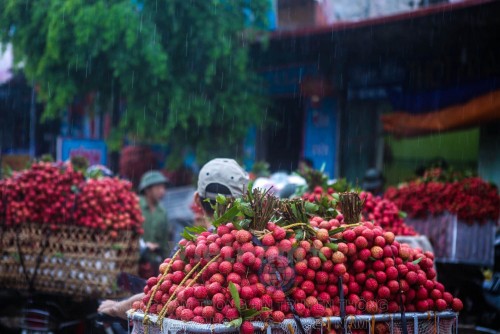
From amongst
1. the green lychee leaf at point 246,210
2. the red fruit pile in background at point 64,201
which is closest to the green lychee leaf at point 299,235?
the green lychee leaf at point 246,210

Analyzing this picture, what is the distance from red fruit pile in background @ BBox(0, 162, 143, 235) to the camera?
16.7 ft

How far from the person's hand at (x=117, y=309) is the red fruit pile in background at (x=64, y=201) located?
1545 mm

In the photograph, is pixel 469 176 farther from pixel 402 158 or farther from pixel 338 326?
pixel 338 326

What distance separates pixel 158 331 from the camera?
2.54 m

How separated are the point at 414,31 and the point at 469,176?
3019 millimetres

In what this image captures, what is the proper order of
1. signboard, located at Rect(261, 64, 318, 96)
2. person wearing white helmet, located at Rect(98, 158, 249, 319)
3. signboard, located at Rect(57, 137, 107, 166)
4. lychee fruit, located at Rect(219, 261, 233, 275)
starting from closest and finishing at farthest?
lychee fruit, located at Rect(219, 261, 233, 275), person wearing white helmet, located at Rect(98, 158, 249, 319), signboard, located at Rect(57, 137, 107, 166), signboard, located at Rect(261, 64, 318, 96)

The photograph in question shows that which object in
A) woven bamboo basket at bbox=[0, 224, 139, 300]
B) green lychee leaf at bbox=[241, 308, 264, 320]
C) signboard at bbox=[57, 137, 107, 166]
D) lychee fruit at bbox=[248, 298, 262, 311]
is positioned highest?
signboard at bbox=[57, 137, 107, 166]

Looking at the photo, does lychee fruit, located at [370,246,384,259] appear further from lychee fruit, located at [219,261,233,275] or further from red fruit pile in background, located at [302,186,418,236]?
red fruit pile in background, located at [302,186,418,236]

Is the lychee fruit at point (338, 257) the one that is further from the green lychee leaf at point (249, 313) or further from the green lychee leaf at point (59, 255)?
the green lychee leaf at point (59, 255)

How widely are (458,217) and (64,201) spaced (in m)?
4.19

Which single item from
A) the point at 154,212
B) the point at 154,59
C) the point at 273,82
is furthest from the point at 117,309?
the point at 273,82

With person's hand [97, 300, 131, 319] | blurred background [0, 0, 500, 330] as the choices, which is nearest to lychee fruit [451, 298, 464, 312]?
person's hand [97, 300, 131, 319]

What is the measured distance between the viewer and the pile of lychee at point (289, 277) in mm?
2486

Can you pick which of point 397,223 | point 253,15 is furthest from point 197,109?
point 397,223
